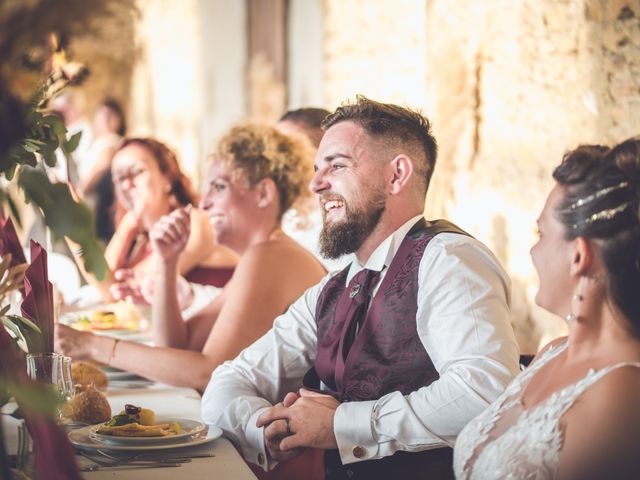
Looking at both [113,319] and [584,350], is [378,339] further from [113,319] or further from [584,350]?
[113,319]

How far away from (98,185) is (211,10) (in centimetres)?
263

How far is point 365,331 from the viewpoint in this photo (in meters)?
2.05

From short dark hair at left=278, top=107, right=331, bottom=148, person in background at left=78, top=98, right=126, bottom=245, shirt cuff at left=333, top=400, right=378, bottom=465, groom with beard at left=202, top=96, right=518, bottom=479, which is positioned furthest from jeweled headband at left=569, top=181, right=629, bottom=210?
person in background at left=78, top=98, right=126, bottom=245

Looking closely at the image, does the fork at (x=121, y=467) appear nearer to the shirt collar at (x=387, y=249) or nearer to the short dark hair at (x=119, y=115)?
the shirt collar at (x=387, y=249)

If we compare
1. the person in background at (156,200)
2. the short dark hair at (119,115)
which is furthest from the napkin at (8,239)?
the short dark hair at (119,115)

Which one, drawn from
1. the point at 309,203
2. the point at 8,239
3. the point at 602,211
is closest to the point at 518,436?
the point at 602,211

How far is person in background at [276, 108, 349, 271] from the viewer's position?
377cm

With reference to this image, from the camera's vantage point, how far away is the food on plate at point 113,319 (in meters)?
3.37

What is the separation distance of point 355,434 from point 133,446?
1.51 feet

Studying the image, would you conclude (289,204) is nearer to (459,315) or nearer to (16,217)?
(459,315)

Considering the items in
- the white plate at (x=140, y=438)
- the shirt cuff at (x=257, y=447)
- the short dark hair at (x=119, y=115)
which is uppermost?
the short dark hair at (x=119, y=115)

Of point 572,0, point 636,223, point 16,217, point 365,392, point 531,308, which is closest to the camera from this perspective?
point 16,217

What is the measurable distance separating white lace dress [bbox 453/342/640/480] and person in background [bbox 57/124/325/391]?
116 centimetres

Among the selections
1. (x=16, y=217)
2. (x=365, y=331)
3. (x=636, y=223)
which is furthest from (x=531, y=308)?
(x=16, y=217)
